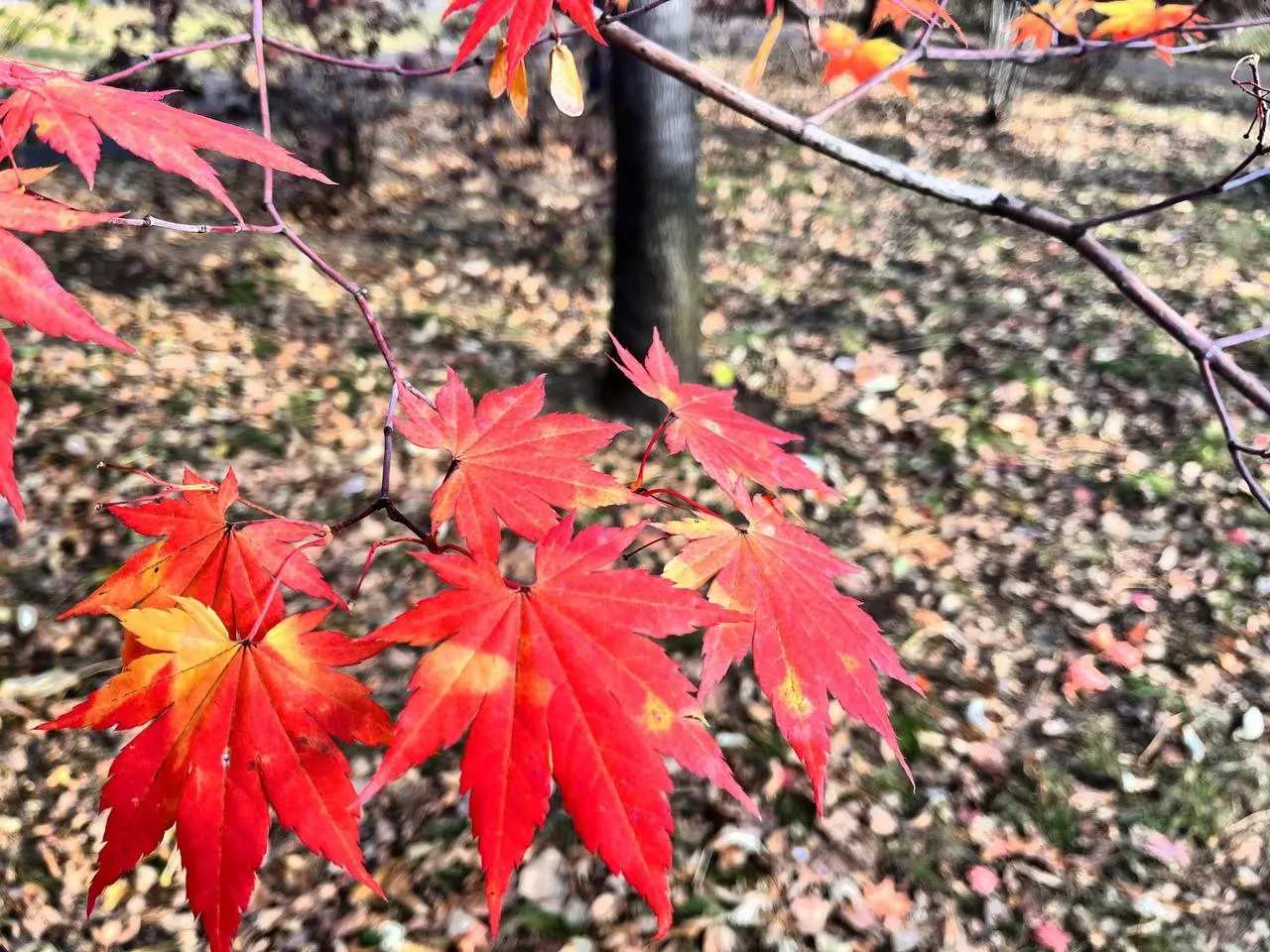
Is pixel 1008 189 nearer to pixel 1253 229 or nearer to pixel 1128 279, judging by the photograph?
pixel 1253 229

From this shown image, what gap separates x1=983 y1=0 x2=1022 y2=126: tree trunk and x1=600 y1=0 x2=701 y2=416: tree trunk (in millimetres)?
5280

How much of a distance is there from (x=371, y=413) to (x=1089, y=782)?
10.5 feet

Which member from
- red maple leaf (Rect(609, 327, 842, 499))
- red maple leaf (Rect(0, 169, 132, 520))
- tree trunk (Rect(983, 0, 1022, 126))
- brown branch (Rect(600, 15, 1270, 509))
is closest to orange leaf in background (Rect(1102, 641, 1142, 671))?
brown branch (Rect(600, 15, 1270, 509))

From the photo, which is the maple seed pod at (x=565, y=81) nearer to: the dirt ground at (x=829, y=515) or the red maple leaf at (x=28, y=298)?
the red maple leaf at (x=28, y=298)

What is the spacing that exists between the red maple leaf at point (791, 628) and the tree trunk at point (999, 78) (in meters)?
7.76

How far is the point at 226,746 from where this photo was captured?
79 centimetres

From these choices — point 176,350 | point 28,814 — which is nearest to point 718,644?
point 28,814

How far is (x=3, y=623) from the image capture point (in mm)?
2721

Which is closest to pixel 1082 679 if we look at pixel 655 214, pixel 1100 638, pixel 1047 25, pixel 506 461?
pixel 1100 638

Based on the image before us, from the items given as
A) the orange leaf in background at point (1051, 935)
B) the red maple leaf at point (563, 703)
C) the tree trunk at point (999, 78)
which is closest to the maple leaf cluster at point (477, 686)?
the red maple leaf at point (563, 703)

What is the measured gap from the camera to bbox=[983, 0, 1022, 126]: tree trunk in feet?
24.2

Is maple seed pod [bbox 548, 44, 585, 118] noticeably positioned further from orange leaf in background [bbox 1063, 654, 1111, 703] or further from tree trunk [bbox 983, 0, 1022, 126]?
tree trunk [bbox 983, 0, 1022, 126]

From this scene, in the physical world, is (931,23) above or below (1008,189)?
above

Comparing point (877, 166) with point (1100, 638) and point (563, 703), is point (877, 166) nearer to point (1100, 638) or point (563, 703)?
point (563, 703)
